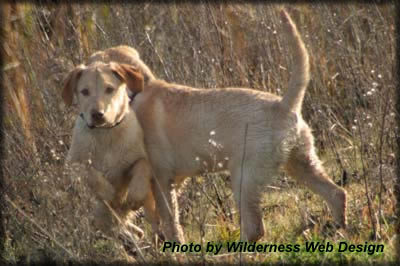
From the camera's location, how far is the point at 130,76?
6047 mm

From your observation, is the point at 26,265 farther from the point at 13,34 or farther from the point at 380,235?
the point at 13,34

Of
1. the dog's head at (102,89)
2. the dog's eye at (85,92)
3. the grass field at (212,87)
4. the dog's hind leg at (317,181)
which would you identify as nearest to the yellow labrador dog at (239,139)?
the dog's hind leg at (317,181)

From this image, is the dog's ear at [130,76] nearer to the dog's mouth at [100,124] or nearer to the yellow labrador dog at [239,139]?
the yellow labrador dog at [239,139]

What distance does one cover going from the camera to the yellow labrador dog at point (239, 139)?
5508 millimetres

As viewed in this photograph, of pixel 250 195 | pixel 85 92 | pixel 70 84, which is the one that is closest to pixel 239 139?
pixel 250 195

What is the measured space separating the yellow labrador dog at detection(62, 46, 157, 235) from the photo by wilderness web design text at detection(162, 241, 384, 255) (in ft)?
1.86

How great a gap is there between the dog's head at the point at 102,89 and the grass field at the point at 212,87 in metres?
0.42

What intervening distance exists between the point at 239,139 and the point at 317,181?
652 mm

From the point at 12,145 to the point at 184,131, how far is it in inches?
65.3

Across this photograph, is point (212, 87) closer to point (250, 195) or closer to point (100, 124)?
point (100, 124)

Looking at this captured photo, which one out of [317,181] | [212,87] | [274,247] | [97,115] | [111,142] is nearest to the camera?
[274,247]

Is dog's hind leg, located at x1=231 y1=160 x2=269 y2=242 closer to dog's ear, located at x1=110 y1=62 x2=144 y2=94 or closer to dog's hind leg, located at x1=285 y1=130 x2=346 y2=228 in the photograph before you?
dog's hind leg, located at x1=285 y1=130 x2=346 y2=228

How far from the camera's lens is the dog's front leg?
591cm

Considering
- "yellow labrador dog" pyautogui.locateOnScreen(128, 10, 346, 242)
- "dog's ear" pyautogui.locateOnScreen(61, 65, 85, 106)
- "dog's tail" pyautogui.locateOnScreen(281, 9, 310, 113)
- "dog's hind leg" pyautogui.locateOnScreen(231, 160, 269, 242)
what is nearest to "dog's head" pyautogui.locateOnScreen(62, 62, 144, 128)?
"dog's ear" pyautogui.locateOnScreen(61, 65, 85, 106)
